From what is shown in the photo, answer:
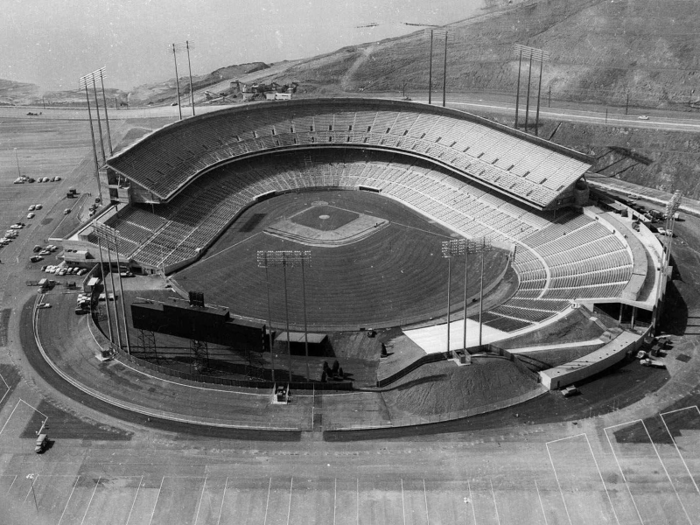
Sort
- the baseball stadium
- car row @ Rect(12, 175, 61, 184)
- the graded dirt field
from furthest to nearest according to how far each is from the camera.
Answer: car row @ Rect(12, 175, 61, 184), the graded dirt field, the baseball stadium

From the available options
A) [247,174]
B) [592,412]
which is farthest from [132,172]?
[592,412]

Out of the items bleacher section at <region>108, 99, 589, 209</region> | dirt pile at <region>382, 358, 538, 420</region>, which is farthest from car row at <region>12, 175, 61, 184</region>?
dirt pile at <region>382, 358, 538, 420</region>

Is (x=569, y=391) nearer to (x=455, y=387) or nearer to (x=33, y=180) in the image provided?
(x=455, y=387)

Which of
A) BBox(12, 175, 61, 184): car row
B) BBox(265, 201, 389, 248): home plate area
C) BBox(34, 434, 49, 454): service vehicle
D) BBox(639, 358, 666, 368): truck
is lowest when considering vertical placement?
BBox(34, 434, 49, 454): service vehicle

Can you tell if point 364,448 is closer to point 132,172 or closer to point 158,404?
point 158,404

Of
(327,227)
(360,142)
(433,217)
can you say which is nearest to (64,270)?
(327,227)

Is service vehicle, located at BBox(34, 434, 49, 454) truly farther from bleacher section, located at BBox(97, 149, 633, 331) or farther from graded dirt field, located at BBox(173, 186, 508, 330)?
bleacher section, located at BBox(97, 149, 633, 331)
